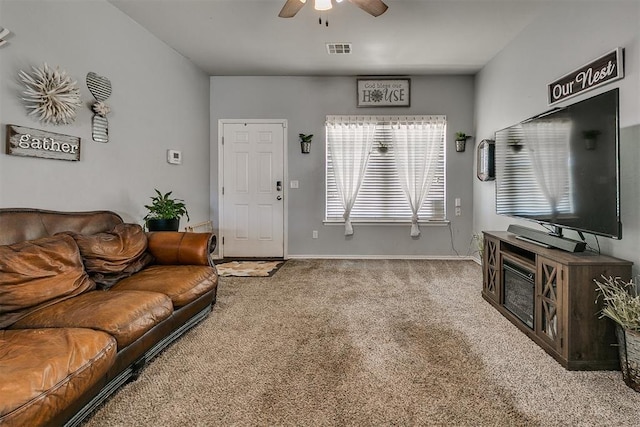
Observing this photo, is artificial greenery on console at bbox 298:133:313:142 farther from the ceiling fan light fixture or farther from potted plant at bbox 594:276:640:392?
potted plant at bbox 594:276:640:392

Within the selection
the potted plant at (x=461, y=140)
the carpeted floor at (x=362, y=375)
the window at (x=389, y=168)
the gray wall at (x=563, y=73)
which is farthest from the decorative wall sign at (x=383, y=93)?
the carpeted floor at (x=362, y=375)

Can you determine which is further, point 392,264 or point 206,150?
point 206,150

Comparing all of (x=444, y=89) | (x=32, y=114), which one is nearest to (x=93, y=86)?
(x=32, y=114)

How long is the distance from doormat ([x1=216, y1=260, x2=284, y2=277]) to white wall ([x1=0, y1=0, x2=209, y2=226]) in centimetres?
81

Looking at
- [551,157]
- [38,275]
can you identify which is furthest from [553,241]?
[38,275]

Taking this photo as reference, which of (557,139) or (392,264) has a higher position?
(557,139)

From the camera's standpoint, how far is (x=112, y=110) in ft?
9.93

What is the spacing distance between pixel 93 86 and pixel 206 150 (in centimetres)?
216

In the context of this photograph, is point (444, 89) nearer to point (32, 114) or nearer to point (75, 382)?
point (32, 114)

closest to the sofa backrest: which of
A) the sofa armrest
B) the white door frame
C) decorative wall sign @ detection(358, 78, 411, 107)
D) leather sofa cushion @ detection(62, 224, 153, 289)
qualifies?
leather sofa cushion @ detection(62, 224, 153, 289)

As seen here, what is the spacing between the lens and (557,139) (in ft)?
7.47

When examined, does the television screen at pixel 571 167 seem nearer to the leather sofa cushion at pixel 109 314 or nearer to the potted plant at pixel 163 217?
the leather sofa cushion at pixel 109 314

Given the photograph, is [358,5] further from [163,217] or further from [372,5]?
[163,217]

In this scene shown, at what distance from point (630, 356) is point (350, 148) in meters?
3.75
